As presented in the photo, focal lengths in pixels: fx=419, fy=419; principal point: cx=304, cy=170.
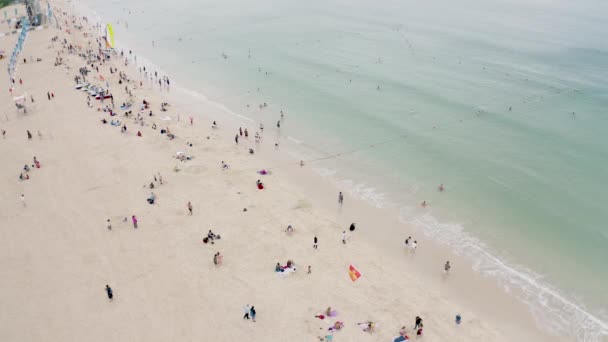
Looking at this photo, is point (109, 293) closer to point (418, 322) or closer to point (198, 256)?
point (198, 256)

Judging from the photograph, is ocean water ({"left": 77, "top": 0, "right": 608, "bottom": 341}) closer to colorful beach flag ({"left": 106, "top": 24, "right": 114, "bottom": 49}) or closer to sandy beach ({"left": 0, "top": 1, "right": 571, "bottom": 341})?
sandy beach ({"left": 0, "top": 1, "right": 571, "bottom": 341})

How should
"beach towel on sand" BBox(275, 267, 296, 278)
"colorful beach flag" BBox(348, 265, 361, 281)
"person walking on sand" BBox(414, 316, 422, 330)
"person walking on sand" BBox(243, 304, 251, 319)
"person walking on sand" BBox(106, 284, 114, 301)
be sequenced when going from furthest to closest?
"beach towel on sand" BBox(275, 267, 296, 278), "colorful beach flag" BBox(348, 265, 361, 281), "person walking on sand" BBox(106, 284, 114, 301), "person walking on sand" BBox(243, 304, 251, 319), "person walking on sand" BBox(414, 316, 422, 330)

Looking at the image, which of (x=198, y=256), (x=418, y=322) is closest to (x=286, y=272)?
Result: (x=198, y=256)

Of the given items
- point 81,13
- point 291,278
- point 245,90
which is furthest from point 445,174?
point 81,13

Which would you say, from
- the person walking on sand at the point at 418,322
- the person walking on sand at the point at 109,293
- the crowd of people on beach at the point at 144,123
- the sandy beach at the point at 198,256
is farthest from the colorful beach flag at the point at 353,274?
the person walking on sand at the point at 109,293

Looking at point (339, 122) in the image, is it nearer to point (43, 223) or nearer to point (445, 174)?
point (445, 174)

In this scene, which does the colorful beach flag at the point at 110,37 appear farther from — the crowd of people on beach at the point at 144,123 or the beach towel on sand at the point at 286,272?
the beach towel on sand at the point at 286,272

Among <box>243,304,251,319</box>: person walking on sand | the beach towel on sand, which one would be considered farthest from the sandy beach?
<box>243,304,251,319</box>: person walking on sand
